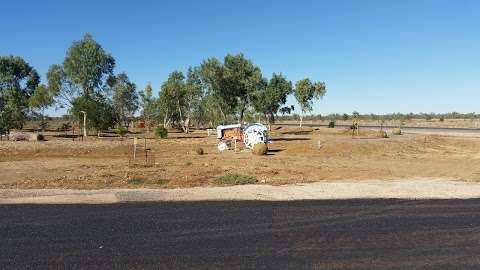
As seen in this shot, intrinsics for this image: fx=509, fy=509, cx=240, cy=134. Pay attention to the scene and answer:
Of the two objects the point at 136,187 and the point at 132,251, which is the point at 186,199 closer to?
the point at 136,187

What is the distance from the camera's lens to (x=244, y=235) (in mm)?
11094

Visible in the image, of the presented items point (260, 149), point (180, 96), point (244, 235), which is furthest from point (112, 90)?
point (244, 235)

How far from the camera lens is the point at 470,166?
2789 centimetres

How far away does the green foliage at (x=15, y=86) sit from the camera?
73.9 meters

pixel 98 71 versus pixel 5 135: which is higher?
pixel 98 71

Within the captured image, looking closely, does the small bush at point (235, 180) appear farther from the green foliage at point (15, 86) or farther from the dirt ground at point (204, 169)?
the green foliage at point (15, 86)

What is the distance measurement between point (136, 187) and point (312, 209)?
759cm

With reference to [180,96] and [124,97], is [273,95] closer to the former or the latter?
[180,96]

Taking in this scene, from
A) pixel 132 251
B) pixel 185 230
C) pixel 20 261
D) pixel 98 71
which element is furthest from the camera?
pixel 98 71

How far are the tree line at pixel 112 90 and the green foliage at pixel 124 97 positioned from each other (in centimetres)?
742

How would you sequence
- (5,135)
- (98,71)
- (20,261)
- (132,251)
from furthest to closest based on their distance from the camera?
(98,71), (5,135), (132,251), (20,261)

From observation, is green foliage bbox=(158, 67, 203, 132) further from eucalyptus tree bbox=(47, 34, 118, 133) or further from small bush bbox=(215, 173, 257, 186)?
small bush bbox=(215, 173, 257, 186)

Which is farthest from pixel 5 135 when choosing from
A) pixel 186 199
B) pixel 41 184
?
pixel 186 199

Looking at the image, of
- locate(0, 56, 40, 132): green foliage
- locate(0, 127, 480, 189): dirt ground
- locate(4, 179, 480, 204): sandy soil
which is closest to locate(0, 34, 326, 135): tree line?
locate(0, 56, 40, 132): green foliage
